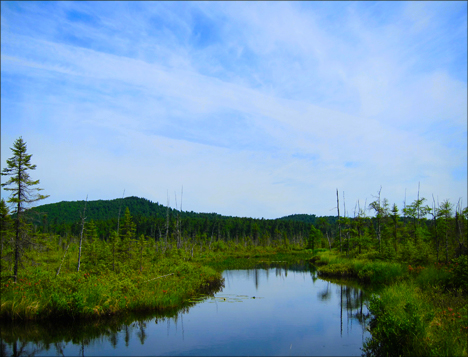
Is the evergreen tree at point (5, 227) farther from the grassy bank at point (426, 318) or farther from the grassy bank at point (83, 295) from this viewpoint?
the grassy bank at point (426, 318)

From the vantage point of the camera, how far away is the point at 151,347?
13852 millimetres

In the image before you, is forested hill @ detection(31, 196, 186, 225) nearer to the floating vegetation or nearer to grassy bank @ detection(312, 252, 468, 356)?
the floating vegetation

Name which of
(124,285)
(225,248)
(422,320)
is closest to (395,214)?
(422,320)

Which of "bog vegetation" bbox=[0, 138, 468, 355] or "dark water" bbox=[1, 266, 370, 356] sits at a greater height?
"bog vegetation" bbox=[0, 138, 468, 355]

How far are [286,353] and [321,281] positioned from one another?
20723 millimetres

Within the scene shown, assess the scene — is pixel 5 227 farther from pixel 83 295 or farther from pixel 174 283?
pixel 174 283

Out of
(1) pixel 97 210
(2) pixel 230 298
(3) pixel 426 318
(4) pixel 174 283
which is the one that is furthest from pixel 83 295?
(1) pixel 97 210

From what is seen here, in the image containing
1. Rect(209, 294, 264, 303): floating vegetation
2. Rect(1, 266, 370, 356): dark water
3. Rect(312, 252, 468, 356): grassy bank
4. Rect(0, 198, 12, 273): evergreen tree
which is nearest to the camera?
Rect(312, 252, 468, 356): grassy bank

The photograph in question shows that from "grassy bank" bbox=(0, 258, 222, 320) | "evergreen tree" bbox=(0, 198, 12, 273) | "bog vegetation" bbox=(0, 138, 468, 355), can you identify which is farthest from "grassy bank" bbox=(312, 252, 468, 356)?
"evergreen tree" bbox=(0, 198, 12, 273)

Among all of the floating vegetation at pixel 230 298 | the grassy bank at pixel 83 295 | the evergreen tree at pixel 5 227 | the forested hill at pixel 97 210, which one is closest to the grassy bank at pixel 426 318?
the floating vegetation at pixel 230 298

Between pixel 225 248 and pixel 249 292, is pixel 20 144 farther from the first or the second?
pixel 225 248

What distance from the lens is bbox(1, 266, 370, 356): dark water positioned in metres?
13.6

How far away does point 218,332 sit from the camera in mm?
15898

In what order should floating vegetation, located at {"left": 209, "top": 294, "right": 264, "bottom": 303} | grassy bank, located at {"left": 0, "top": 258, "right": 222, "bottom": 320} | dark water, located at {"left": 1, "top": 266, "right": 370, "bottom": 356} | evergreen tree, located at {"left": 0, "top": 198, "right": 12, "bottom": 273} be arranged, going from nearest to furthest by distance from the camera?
1. dark water, located at {"left": 1, "top": 266, "right": 370, "bottom": 356}
2. grassy bank, located at {"left": 0, "top": 258, "right": 222, "bottom": 320}
3. evergreen tree, located at {"left": 0, "top": 198, "right": 12, "bottom": 273}
4. floating vegetation, located at {"left": 209, "top": 294, "right": 264, "bottom": 303}
